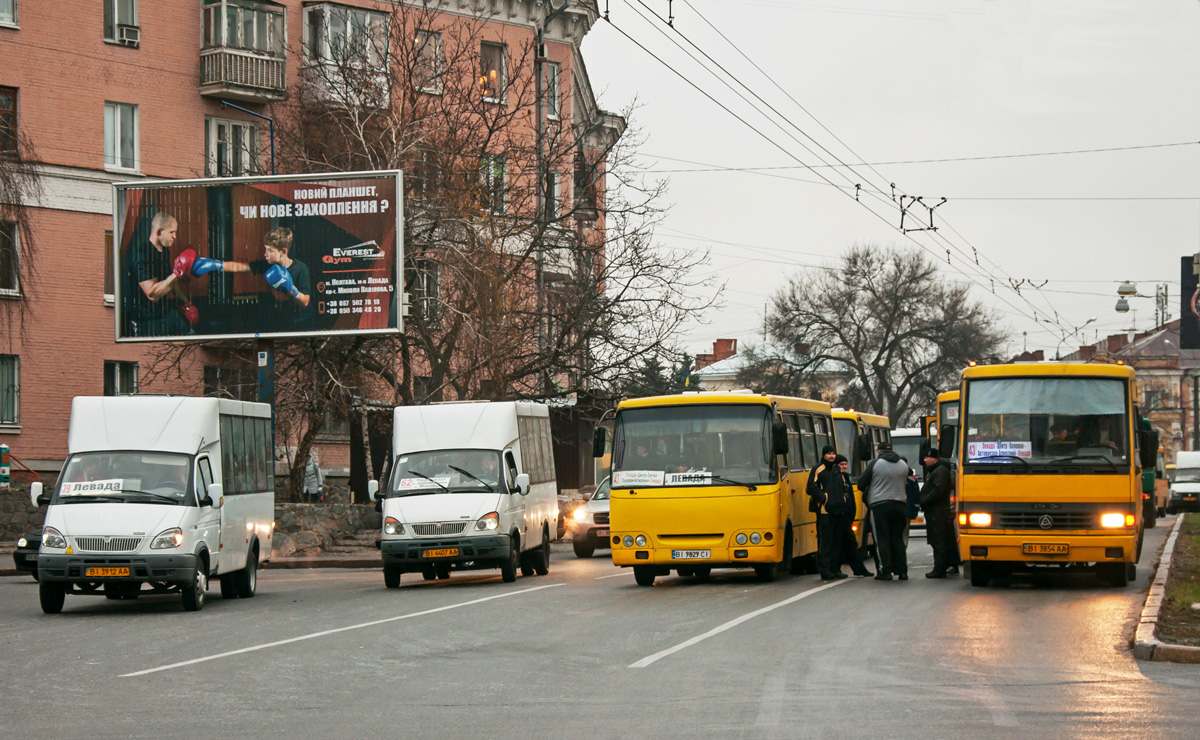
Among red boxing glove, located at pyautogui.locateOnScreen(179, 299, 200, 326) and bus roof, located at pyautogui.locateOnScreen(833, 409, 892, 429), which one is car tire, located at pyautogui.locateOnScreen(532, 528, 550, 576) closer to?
bus roof, located at pyautogui.locateOnScreen(833, 409, 892, 429)

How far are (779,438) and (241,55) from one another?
27.6 metres

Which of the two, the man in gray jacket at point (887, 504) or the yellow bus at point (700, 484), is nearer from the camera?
the yellow bus at point (700, 484)

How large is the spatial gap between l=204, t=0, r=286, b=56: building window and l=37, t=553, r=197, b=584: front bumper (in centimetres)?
2702

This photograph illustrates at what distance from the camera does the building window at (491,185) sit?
1316 inches

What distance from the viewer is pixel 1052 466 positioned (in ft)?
60.3

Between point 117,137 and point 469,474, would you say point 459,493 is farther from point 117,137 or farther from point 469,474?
point 117,137

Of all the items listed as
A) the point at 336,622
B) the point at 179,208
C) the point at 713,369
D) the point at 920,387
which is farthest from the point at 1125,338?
the point at 336,622

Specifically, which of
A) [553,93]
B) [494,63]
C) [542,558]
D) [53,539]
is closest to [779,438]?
[542,558]

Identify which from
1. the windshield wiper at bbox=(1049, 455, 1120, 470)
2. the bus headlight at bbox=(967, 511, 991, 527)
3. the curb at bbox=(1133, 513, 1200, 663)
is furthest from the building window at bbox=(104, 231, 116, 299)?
the curb at bbox=(1133, 513, 1200, 663)

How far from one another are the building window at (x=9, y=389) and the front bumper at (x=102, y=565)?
23.1 meters

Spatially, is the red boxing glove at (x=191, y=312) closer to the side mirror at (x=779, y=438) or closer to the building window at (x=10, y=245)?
the building window at (x=10, y=245)

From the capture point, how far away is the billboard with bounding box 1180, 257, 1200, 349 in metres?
31.8

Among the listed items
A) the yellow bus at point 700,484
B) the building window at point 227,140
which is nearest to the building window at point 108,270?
the building window at point 227,140

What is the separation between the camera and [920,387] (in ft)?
242
